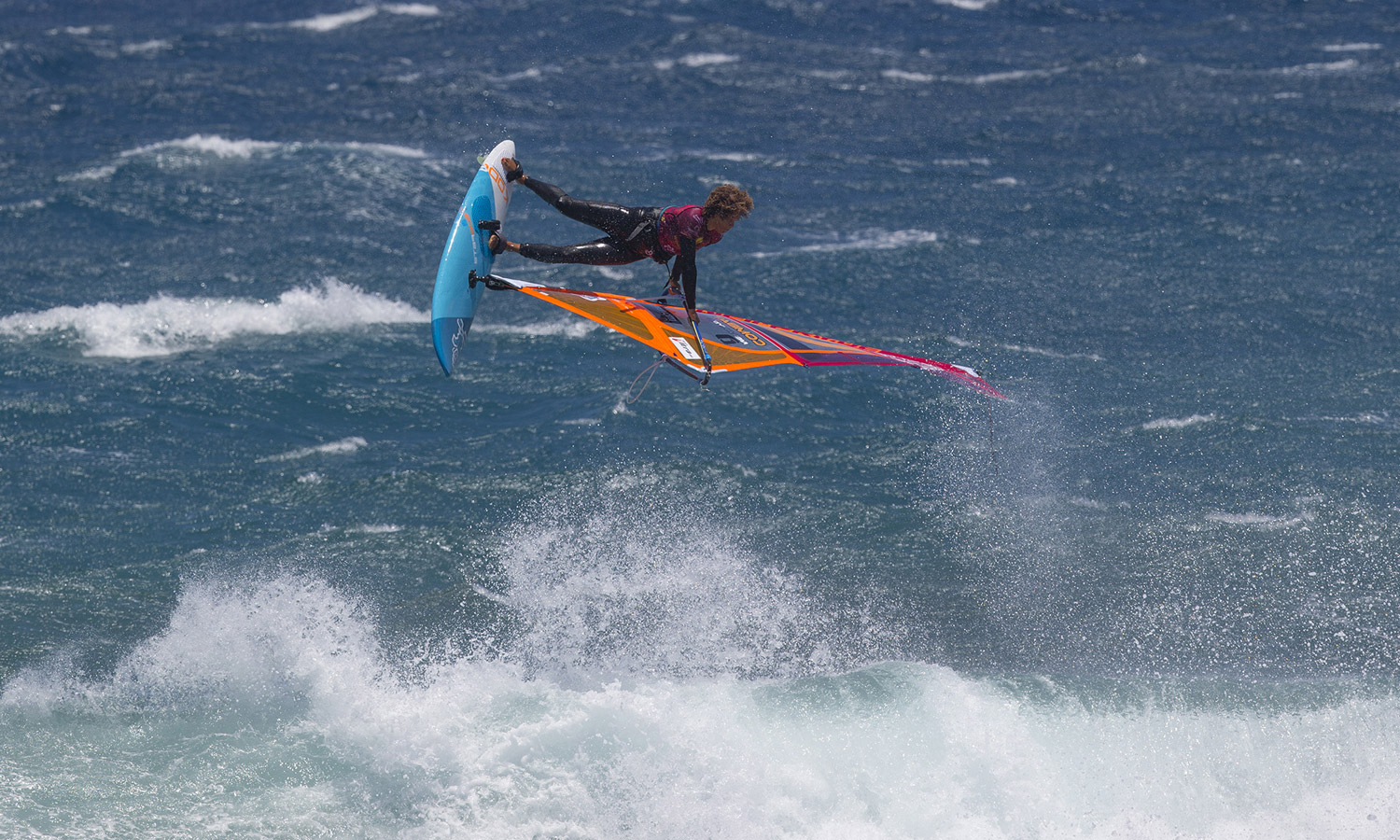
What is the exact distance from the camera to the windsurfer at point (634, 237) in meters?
12.0

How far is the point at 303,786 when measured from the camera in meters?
12.9

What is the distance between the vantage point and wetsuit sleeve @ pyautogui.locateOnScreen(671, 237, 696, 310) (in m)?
12.1

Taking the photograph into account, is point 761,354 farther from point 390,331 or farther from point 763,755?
point 390,331

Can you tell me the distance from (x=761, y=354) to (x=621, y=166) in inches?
719

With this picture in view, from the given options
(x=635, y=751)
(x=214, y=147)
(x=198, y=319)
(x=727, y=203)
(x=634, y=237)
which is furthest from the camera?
(x=214, y=147)

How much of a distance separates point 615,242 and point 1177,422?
10662 mm

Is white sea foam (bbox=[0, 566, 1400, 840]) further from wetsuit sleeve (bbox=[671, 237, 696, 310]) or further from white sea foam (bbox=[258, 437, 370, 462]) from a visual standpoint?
wetsuit sleeve (bbox=[671, 237, 696, 310])

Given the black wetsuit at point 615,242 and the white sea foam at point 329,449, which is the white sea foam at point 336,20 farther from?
the black wetsuit at point 615,242

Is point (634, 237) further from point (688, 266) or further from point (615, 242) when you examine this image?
point (688, 266)

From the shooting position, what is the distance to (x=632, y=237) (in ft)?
40.8

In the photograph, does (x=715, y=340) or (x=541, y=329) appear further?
(x=541, y=329)

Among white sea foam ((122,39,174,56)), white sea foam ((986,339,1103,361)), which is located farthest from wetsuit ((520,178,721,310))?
white sea foam ((122,39,174,56))

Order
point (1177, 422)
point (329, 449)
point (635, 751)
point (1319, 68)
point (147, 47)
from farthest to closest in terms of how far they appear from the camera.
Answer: point (147, 47) < point (1319, 68) < point (1177, 422) < point (329, 449) < point (635, 751)

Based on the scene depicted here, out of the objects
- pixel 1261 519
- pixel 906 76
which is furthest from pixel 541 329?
pixel 906 76
